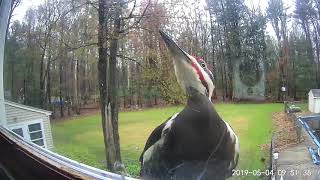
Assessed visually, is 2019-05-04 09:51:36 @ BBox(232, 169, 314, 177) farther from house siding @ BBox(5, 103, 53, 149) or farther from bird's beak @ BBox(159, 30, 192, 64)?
house siding @ BBox(5, 103, 53, 149)

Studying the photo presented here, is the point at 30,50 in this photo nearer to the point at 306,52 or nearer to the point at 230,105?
the point at 230,105

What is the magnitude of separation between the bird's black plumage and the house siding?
694mm

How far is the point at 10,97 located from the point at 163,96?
1.15 metres

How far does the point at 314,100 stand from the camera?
1.97 meters

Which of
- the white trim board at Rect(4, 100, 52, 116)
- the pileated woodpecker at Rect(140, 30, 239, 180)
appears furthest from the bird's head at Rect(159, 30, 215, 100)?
the white trim board at Rect(4, 100, 52, 116)

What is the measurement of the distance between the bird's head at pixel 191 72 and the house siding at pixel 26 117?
867 mm

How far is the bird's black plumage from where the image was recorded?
210 centimetres

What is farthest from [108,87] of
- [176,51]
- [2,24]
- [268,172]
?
[2,24]

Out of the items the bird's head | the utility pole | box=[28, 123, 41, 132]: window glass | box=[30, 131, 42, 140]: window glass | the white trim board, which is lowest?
box=[30, 131, 42, 140]: window glass

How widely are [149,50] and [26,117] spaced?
1.03 meters

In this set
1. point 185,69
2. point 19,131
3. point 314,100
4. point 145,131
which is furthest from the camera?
point 19,131

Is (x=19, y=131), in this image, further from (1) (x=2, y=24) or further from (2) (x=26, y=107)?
(1) (x=2, y=24)

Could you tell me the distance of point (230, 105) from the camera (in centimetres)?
206

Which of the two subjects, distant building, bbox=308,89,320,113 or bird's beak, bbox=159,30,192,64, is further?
bird's beak, bbox=159,30,192,64
